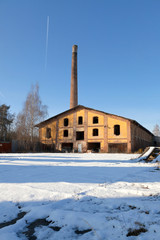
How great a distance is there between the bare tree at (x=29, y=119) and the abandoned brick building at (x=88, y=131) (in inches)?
74.3

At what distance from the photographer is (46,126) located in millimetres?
25734

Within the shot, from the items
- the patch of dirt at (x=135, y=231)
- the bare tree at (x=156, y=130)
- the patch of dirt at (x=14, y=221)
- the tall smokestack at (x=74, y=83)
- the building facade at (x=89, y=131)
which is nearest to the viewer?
the patch of dirt at (x=135, y=231)

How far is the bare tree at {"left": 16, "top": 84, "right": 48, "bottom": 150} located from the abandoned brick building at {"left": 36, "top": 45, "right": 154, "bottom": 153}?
6.19 ft

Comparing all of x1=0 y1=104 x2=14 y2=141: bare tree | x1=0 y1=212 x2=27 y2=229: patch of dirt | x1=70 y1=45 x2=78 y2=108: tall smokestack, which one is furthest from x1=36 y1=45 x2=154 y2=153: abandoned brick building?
x1=0 y1=212 x2=27 y2=229: patch of dirt

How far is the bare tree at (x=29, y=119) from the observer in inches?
866

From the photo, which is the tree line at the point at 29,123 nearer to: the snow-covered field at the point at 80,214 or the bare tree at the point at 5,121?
the bare tree at the point at 5,121

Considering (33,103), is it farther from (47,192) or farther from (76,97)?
(47,192)

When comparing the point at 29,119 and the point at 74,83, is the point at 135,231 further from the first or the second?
the point at 74,83

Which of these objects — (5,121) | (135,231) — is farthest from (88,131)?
(135,231)

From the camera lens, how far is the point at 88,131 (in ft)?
76.7

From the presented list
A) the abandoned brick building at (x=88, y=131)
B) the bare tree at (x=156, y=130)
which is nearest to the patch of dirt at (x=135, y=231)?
the abandoned brick building at (x=88, y=131)

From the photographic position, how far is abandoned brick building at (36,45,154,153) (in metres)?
21.6

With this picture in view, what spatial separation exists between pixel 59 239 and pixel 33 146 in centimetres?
2233

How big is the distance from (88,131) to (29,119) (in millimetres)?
8573
